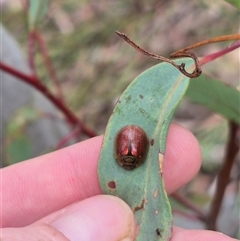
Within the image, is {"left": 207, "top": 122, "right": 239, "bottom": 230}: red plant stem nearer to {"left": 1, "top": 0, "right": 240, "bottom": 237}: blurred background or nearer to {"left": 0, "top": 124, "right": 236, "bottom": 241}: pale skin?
{"left": 0, "top": 124, "right": 236, "bottom": 241}: pale skin

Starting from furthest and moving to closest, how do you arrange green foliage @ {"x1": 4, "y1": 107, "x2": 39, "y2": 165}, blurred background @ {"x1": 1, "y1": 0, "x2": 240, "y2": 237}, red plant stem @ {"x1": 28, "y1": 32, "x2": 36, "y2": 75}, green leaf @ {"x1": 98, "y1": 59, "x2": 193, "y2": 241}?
blurred background @ {"x1": 1, "y1": 0, "x2": 240, "y2": 237} → green foliage @ {"x1": 4, "y1": 107, "x2": 39, "y2": 165} → red plant stem @ {"x1": 28, "y1": 32, "x2": 36, "y2": 75} → green leaf @ {"x1": 98, "y1": 59, "x2": 193, "y2": 241}

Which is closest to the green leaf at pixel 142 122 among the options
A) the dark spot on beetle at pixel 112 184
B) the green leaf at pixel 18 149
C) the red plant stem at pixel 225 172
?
the dark spot on beetle at pixel 112 184

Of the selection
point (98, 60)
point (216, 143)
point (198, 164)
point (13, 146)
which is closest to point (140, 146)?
point (198, 164)

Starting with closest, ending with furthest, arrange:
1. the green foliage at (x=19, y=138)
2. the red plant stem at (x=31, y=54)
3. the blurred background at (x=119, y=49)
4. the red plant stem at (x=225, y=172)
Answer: the red plant stem at (x=225, y=172) → the red plant stem at (x=31, y=54) → the green foliage at (x=19, y=138) → the blurred background at (x=119, y=49)

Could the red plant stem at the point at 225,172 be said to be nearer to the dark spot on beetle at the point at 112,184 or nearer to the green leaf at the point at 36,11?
the dark spot on beetle at the point at 112,184

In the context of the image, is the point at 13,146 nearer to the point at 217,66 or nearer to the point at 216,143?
the point at 216,143

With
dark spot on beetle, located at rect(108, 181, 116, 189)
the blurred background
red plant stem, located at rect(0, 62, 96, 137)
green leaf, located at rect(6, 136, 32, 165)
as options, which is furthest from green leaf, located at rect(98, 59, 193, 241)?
the blurred background
